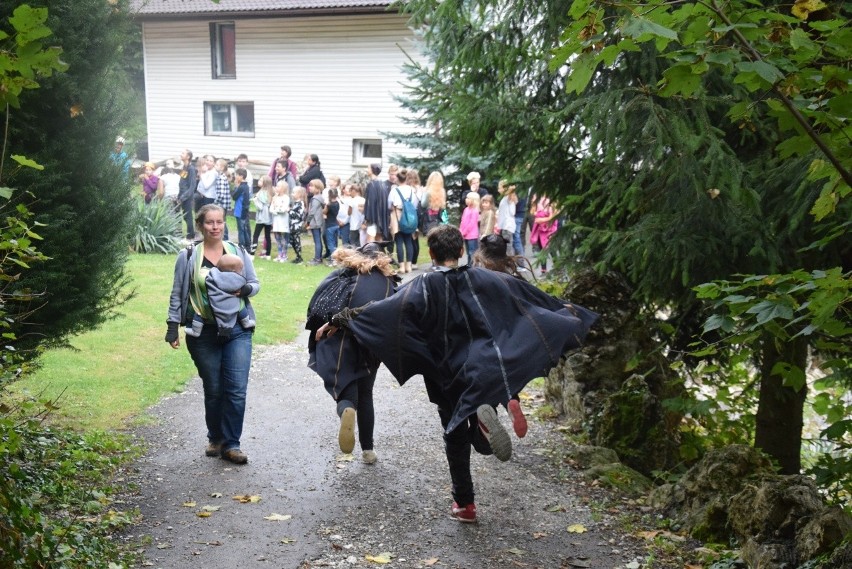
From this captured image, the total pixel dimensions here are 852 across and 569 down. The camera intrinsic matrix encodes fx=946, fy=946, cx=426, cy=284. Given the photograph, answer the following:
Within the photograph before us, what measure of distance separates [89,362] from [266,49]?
20700 millimetres

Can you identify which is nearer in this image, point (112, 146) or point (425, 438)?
point (112, 146)

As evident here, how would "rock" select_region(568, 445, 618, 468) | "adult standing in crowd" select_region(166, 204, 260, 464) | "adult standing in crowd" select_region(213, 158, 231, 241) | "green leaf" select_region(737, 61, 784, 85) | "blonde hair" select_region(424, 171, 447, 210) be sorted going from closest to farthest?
1. "green leaf" select_region(737, 61, 784, 85)
2. "adult standing in crowd" select_region(166, 204, 260, 464)
3. "rock" select_region(568, 445, 618, 468)
4. "blonde hair" select_region(424, 171, 447, 210)
5. "adult standing in crowd" select_region(213, 158, 231, 241)

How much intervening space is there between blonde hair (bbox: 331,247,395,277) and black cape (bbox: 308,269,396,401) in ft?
0.17

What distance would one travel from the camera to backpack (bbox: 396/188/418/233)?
719 inches

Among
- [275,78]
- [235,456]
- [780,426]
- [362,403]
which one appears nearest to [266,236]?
[275,78]

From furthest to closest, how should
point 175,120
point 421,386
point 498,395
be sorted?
point 175,120 → point 421,386 → point 498,395

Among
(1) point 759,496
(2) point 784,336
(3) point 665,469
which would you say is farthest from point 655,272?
(2) point 784,336

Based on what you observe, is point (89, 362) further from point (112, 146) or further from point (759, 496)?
point (759, 496)

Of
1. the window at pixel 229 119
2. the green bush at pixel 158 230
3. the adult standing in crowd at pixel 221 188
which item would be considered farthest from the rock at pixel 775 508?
the window at pixel 229 119

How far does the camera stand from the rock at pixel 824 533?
5.19 m

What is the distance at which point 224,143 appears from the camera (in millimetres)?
31609

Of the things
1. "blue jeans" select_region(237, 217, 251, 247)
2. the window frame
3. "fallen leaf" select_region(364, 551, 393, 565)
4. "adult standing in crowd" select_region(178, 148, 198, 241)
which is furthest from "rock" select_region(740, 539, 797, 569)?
the window frame

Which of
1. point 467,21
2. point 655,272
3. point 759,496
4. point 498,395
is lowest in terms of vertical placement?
point 759,496

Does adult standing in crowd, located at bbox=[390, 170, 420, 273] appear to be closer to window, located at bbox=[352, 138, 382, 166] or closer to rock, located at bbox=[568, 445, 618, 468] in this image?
window, located at bbox=[352, 138, 382, 166]
